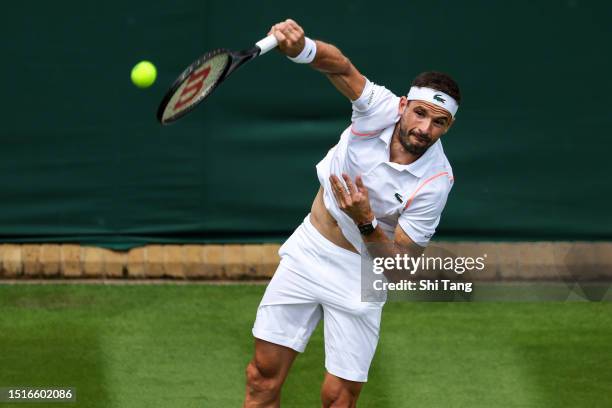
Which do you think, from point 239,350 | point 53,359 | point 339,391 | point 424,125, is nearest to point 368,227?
point 424,125

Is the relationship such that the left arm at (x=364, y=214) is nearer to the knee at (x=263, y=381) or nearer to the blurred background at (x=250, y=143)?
the knee at (x=263, y=381)

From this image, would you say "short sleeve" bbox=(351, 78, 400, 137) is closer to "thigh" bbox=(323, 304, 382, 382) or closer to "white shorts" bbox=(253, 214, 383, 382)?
"white shorts" bbox=(253, 214, 383, 382)

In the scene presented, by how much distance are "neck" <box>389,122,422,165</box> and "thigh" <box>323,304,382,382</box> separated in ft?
2.32

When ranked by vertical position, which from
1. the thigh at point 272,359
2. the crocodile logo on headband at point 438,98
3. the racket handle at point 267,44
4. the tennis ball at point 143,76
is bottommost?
the thigh at point 272,359

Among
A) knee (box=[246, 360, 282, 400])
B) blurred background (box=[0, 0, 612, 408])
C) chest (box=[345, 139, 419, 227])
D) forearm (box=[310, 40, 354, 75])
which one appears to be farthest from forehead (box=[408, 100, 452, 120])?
blurred background (box=[0, 0, 612, 408])

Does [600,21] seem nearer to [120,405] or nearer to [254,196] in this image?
[254,196]

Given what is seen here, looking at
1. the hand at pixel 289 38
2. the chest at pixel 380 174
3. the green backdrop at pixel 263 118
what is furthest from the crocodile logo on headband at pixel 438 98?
the green backdrop at pixel 263 118

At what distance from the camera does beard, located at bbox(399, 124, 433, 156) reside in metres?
6.31

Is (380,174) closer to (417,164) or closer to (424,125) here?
(417,164)

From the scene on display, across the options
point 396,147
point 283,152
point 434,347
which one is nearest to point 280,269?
point 396,147

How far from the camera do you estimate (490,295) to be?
9.57 m

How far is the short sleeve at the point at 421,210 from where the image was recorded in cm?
643

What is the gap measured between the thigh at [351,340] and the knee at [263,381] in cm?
30

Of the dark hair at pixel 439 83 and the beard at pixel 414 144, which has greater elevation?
the dark hair at pixel 439 83
